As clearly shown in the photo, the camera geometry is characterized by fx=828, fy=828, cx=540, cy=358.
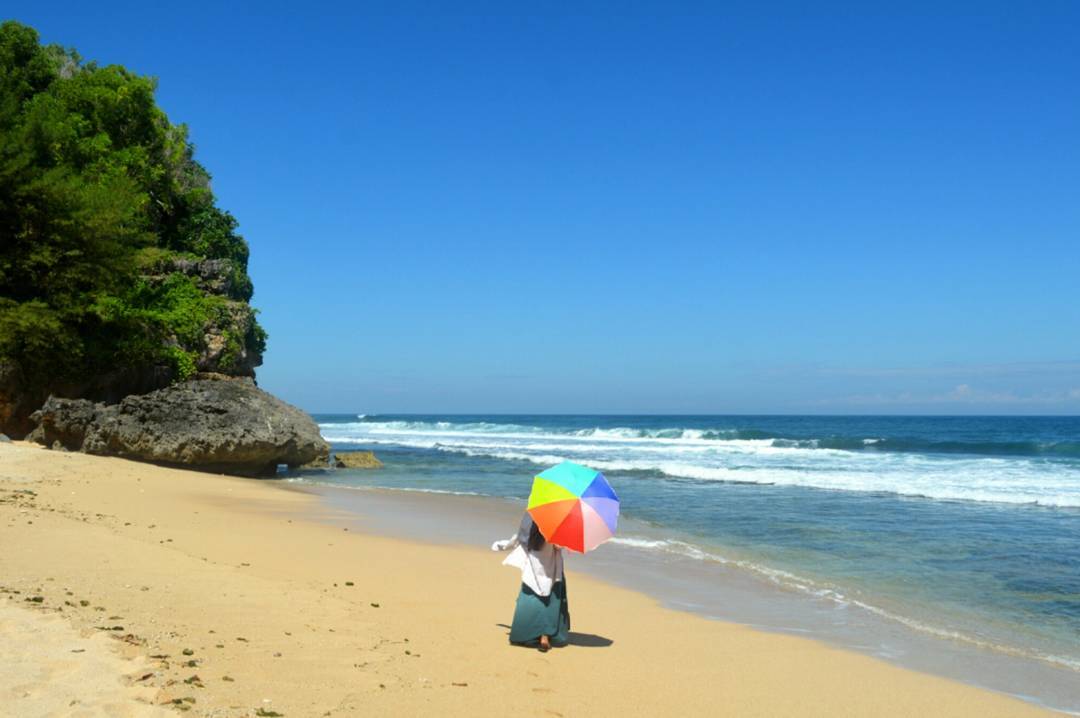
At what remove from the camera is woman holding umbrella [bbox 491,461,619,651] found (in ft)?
21.5

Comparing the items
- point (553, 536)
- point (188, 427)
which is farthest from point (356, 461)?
point (553, 536)

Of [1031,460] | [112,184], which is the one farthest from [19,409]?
[1031,460]

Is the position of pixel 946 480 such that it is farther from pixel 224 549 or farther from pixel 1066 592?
pixel 224 549

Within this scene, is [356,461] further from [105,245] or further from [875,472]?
[875,472]

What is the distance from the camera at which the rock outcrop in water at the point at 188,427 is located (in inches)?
770

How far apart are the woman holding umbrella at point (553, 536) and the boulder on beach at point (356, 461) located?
22.6 meters

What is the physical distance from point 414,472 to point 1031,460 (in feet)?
79.2

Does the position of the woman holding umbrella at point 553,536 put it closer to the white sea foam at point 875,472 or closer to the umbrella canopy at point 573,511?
the umbrella canopy at point 573,511

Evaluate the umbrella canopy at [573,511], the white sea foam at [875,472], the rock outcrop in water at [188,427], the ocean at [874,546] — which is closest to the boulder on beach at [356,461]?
the ocean at [874,546]

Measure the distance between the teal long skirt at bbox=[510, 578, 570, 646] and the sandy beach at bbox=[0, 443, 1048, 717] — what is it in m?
0.12

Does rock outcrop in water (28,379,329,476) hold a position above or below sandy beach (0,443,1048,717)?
above

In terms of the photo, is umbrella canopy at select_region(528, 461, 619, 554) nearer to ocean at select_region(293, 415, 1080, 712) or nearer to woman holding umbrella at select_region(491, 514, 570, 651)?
woman holding umbrella at select_region(491, 514, 570, 651)

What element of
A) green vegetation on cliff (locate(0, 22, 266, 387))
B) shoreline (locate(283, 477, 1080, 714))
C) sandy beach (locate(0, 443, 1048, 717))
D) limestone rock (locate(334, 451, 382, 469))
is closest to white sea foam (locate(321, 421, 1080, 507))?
limestone rock (locate(334, 451, 382, 469))

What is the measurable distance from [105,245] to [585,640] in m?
19.2
